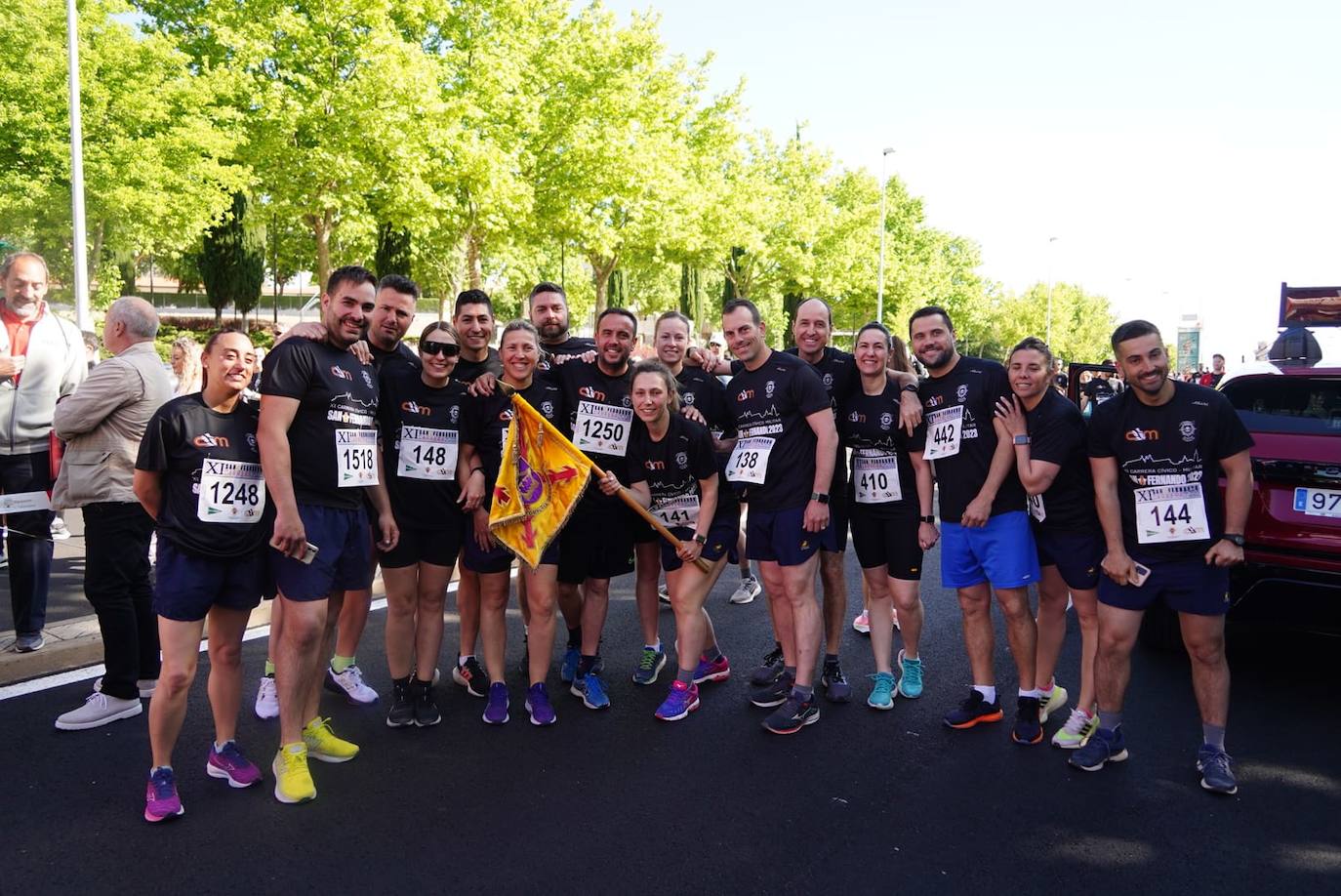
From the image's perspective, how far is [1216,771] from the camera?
4027mm

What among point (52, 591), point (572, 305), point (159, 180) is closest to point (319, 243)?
point (159, 180)

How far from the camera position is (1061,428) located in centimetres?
459

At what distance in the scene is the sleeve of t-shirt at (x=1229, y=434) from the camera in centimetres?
409

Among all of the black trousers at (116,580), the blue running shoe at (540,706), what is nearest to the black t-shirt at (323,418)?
the black trousers at (116,580)

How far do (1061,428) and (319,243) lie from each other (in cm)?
2253

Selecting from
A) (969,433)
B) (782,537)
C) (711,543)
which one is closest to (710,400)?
(711,543)

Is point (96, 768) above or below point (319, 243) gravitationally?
below

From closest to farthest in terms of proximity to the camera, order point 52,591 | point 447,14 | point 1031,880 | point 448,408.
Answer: point 1031,880, point 448,408, point 52,591, point 447,14

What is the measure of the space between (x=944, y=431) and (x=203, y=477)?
11.1 ft

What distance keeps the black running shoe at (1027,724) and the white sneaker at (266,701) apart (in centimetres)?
354

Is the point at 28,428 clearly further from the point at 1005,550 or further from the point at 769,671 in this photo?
the point at 1005,550

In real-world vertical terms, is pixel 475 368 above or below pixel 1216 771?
above

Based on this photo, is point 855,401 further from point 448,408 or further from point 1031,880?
point 1031,880

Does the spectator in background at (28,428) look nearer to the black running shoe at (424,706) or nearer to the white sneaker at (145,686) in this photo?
the white sneaker at (145,686)
